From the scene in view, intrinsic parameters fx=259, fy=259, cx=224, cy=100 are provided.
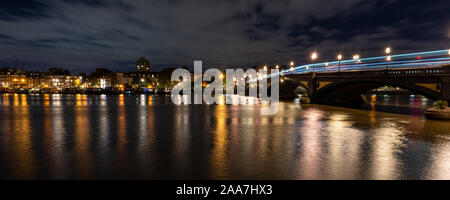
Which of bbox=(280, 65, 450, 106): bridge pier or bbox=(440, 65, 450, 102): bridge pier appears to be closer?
bbox=(440, 65, 450, 102): bridge pier

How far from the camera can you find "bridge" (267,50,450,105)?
1164 inches

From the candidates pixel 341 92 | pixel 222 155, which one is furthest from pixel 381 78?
pixel 222 155

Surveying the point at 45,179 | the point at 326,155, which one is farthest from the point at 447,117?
the point at 45,179

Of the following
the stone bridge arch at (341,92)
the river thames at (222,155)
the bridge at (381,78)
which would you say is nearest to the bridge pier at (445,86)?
the bridge at (381,78)

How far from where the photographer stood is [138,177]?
8539 millimetres

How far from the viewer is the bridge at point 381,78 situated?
97.0 ft

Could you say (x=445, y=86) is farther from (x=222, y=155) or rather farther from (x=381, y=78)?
(x=222, y=155)

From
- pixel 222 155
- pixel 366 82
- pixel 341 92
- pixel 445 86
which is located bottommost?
pixel 222 155

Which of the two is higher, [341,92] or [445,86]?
[445,86]

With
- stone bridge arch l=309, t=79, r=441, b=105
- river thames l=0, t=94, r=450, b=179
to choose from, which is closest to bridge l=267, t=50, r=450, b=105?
stone bridge arch l=309, t=79, r=441, b=105

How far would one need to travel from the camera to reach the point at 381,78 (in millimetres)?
36750

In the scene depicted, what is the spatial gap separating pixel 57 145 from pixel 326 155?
515 inches

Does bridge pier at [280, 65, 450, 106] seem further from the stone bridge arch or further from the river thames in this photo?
the river thames
